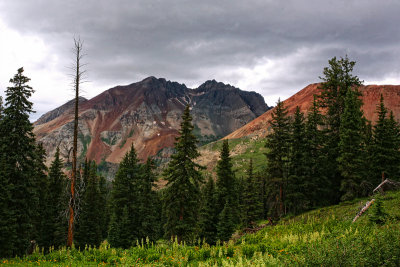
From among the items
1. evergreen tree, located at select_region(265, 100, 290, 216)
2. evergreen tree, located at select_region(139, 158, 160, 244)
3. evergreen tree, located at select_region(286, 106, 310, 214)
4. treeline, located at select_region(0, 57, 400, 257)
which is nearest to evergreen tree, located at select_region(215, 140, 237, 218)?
treeline, located at select_region(0, 57, 400, 257)

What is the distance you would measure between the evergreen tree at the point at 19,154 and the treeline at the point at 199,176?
0.08 meters

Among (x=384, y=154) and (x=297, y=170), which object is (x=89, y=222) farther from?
(x=384, y=154)

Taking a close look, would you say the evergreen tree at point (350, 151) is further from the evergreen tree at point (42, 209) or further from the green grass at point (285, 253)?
the evergreen tree at point (42, 209)

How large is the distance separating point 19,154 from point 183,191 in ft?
51.2

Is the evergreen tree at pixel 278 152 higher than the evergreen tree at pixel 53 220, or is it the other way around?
the evergreen tree at pixel 278 152

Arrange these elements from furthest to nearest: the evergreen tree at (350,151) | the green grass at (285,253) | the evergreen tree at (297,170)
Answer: the evergreen tree at (297,170) < the evergreen tree at (350,151) < the green grass at (285,253)

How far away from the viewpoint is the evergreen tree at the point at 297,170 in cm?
3130

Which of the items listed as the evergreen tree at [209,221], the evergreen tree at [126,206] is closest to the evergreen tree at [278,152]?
the evergreen tree at [209,221]

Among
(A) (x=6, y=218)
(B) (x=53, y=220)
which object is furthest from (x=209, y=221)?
(A) (x=6, y=218)

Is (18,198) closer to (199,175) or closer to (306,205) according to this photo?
(199,175)

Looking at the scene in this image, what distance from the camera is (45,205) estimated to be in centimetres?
3275

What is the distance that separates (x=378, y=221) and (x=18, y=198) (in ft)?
92.6

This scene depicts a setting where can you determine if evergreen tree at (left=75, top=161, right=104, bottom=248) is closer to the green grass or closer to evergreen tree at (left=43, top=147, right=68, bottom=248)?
evergreen tree at (left=43, top=147, right=68, bottom=248)

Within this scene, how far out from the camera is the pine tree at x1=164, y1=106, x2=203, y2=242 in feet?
82.1
